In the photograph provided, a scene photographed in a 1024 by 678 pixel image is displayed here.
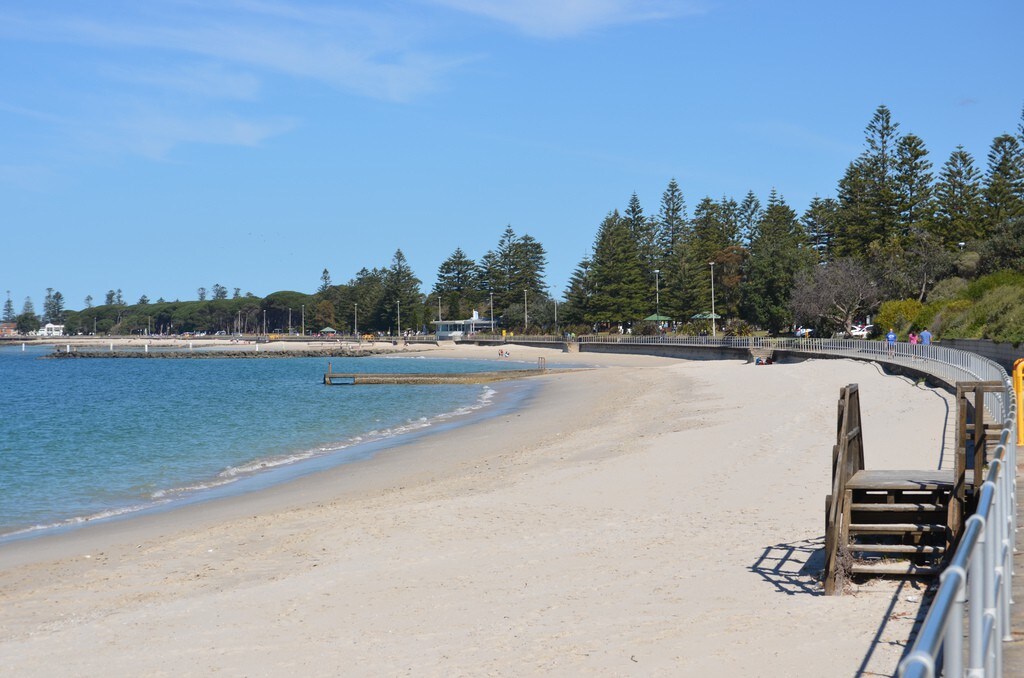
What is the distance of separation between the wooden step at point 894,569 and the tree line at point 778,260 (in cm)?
4433

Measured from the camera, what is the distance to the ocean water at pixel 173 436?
2042cm

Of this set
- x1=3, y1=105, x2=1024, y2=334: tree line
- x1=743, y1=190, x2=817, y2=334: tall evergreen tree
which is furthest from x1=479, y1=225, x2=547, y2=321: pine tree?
x1=743, y1=190, x2=817, y2=334: tall evergreen tree

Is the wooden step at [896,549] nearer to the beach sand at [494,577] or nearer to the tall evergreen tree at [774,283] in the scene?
the beach sand at [494,577]

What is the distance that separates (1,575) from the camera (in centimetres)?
1255

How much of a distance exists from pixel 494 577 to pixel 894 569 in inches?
148

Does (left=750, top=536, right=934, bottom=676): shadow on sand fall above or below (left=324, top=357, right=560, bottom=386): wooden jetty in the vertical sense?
above

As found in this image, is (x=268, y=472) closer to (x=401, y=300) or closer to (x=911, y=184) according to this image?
(x=911, y=184)

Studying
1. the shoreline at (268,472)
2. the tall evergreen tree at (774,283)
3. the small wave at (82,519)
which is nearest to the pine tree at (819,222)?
the tall evergreen tree at (774,283)

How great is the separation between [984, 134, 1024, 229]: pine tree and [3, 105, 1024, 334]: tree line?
0.32ft

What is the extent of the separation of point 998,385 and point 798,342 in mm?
51065

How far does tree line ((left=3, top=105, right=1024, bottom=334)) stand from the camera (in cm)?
6894

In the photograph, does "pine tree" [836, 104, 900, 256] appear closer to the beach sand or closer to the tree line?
the tree line

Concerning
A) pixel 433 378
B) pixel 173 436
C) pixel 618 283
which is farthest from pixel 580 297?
pixel 173 436

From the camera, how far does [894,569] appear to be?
862 cm
